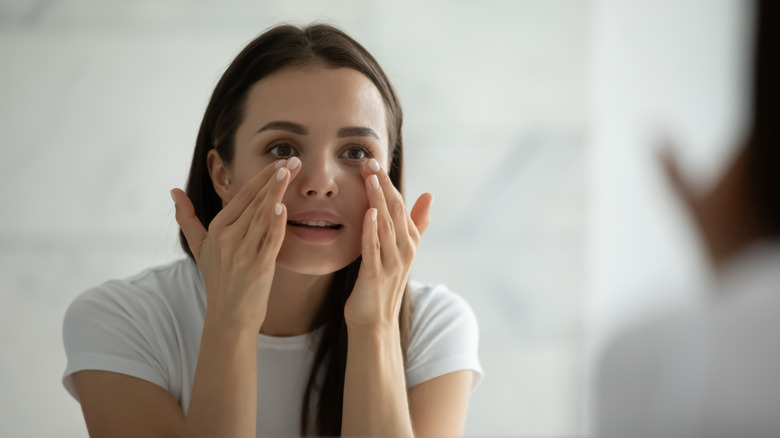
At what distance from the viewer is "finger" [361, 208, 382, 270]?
29.1 inches

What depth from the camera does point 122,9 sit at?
1.26m

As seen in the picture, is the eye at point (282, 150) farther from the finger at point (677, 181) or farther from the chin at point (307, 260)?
the finger at point (677, 181)

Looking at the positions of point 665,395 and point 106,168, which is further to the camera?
point 106,168

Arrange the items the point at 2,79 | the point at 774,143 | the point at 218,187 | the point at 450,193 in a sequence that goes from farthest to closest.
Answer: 1. the point at 450,193
2. the point at 2,79
3. the point at 218,187
4. the point at 774,143

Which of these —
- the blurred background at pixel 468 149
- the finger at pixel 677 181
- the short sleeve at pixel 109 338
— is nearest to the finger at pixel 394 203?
the short sleeve at pixel 109 338

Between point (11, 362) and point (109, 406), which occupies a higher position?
point (11, 362)

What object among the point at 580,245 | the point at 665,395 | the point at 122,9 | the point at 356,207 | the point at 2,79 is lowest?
the point at 665,395

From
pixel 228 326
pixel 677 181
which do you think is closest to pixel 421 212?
pixel 228 326

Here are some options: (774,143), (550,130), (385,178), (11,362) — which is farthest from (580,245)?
(774,143)

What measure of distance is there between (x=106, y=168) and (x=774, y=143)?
4.03 feet

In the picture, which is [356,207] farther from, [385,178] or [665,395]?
[665,395]

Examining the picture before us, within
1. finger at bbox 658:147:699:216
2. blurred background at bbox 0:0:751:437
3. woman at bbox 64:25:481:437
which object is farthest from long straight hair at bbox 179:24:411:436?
finger at bbox 658:147:699:216

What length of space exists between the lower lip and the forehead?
12 cm

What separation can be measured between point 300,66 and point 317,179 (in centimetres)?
15
